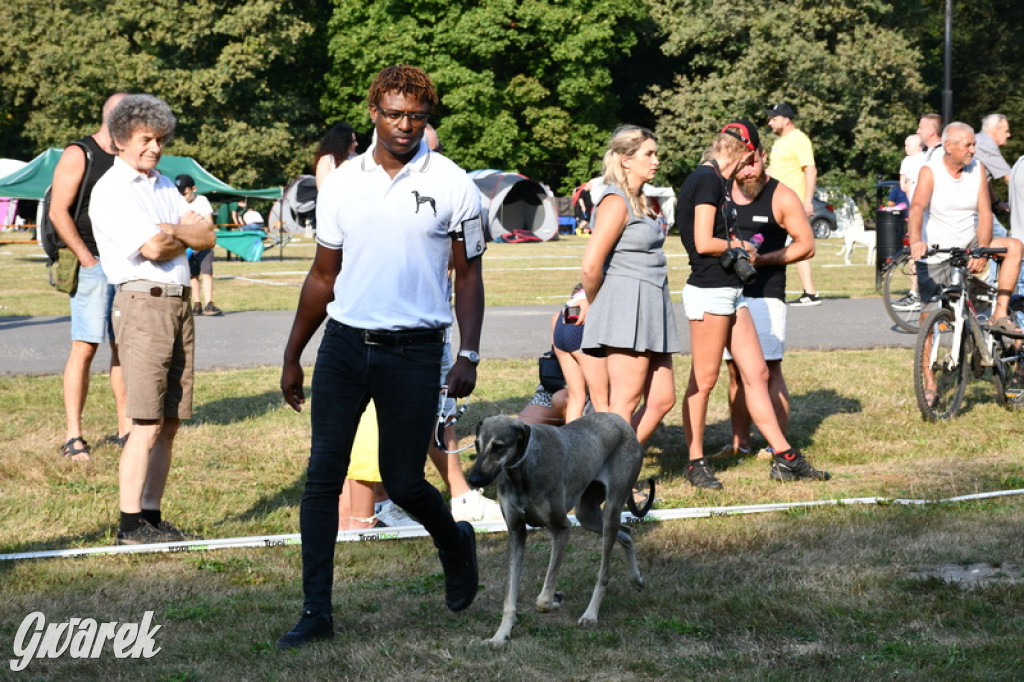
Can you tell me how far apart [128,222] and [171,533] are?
1435 millimetres

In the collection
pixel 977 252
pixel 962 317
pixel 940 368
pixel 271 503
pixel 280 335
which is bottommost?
pixel 271 503

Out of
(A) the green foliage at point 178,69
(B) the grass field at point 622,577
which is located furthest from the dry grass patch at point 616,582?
(A) the green foliage at point 178,69

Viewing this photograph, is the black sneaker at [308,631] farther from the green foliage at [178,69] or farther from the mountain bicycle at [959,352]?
the green foliage at [178,69]

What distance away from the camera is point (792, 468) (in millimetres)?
7129

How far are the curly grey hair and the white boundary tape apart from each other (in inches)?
70.5

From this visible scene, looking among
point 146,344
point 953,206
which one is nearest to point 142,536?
point 146,344

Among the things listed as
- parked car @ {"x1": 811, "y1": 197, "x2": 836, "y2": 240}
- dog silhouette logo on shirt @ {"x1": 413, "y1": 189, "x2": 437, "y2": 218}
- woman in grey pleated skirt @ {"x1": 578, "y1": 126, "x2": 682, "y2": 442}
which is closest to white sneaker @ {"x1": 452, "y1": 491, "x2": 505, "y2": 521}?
woman in grey pleated skirt @ {"x1": 578, "y1": 126, "x2": 682, "y2": 442}

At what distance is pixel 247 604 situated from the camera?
4988mm

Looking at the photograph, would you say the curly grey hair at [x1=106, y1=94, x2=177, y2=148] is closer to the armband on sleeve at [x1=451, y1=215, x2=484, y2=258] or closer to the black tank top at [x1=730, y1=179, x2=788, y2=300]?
the armband on sleeve at [x1=451, y1=215, x2=484, y2=258]

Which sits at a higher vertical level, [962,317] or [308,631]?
[962,317]

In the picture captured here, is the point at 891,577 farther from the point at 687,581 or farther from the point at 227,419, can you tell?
the point at 227,419

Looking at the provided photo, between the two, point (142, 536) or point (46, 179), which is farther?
point (46, 179)

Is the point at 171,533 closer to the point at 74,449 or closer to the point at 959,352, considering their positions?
the point at 74,449

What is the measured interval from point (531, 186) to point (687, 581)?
38121mm
